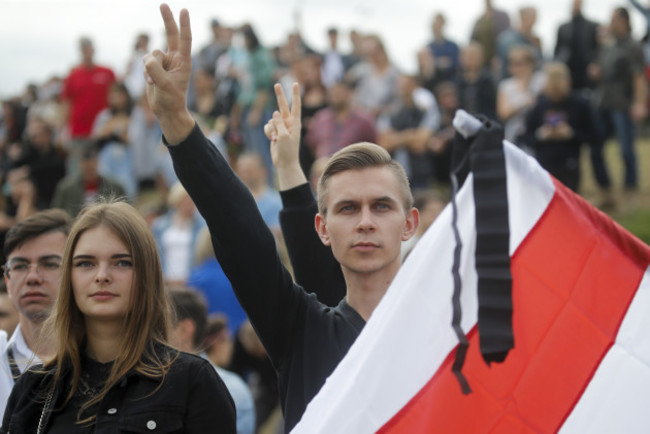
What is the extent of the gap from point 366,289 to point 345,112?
308 inches

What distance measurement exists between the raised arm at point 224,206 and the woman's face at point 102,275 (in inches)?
13.7

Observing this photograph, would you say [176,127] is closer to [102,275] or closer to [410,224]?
[102,275]

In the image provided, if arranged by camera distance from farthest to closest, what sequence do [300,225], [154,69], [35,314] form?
1. [35,314]
2. [300,225]
3. [154,69]

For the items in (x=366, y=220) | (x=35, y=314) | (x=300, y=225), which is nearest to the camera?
(x=366, y=220)

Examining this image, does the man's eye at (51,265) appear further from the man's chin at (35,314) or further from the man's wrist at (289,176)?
the man's wrist at (289,176)

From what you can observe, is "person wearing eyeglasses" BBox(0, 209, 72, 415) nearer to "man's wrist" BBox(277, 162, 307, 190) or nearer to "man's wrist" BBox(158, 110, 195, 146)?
"man's wrist" BBox(277, 162, 307, 190)

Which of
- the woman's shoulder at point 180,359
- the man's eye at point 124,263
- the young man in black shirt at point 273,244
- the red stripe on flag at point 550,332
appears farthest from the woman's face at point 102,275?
the red stripe on flag at point 550,332

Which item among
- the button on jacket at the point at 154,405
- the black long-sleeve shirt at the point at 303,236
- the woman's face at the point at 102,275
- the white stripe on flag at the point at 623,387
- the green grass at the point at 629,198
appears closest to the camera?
the white stripe on flag at the point at 623,387

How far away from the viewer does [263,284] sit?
10.0 feet

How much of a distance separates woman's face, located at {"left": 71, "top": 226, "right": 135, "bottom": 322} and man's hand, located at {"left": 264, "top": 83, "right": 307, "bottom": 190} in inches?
27.2

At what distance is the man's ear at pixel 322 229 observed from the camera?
3293 millimetres

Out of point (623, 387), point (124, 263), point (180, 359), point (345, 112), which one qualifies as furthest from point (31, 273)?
point (345, 112)

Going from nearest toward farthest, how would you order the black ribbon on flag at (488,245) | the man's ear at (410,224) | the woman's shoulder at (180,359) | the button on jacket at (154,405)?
1. the black ribbon on flag at (488,245)
2. the button on jacket at (154,405)
3. the woman's shoulder at (180,359)
4. the man's ear at (410,224)

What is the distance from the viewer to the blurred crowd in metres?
10.1
